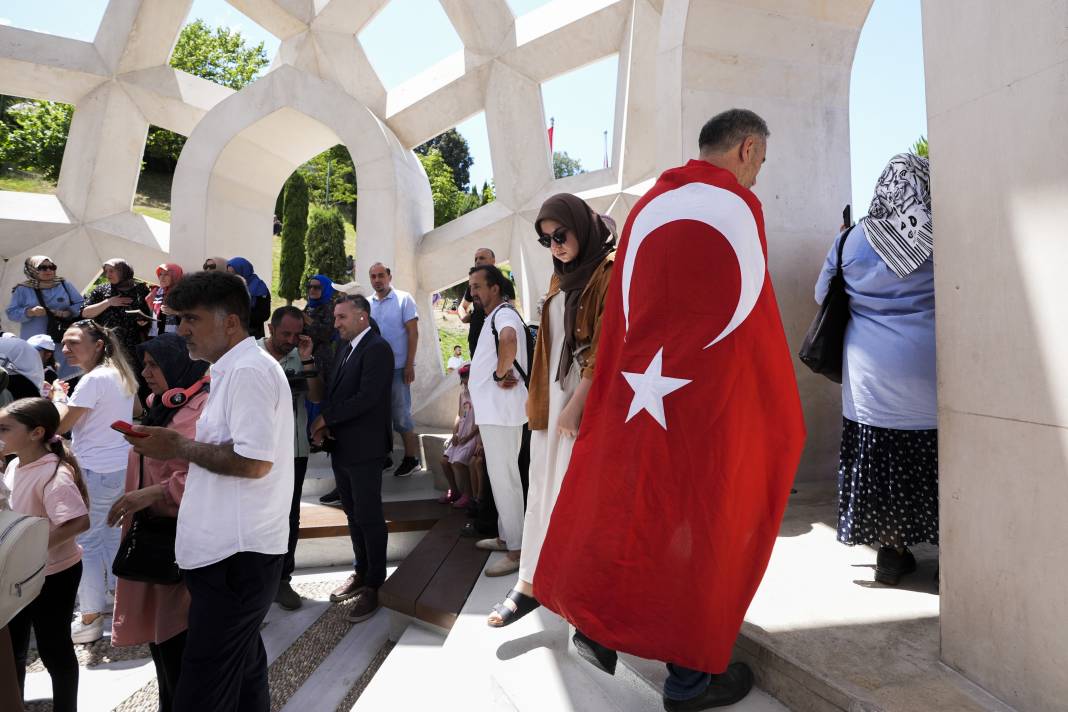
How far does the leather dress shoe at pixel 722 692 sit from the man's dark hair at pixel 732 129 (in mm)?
1642

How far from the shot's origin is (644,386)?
1.90 meters

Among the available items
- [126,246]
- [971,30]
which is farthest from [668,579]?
[126,246]

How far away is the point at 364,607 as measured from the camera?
13.8ft

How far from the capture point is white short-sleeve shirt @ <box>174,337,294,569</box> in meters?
2.20

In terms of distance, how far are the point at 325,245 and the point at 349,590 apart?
23123 mm

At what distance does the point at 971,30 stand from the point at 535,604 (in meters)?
2.53

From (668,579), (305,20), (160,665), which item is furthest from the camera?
(305,20)

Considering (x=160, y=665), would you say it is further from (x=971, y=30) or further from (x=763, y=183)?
(x=763, y=183)

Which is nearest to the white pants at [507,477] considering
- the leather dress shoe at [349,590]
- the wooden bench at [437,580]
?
the wooden bench at [437,580]

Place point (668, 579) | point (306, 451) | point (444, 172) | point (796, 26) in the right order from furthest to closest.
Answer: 1. point (444, 172)
2. point (306, 451)
3. point (796, 26)
4. point (668, 579)

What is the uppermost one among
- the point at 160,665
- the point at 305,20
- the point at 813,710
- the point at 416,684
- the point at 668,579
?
the point at 305,20

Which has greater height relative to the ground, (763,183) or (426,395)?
(763,183)

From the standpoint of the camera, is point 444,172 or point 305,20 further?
point 444,172

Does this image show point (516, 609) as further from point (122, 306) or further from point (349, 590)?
point (122, 306)
